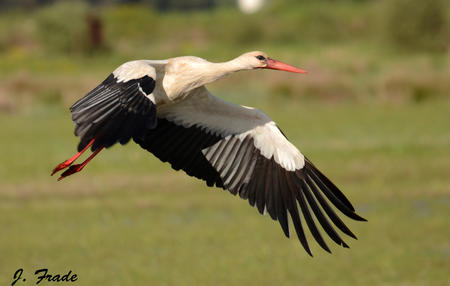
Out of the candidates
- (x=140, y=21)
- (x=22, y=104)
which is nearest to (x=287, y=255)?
(x=22, y=104)

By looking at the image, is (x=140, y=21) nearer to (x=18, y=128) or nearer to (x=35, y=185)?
(x=18, y=128)

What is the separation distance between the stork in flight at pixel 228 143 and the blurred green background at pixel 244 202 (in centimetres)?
175

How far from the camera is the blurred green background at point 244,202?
9891 mm

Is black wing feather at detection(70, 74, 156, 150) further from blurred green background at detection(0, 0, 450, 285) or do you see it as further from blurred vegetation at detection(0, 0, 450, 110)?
blurred vegetation at detection(0, 0, 450, 110)

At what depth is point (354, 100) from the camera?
2639cm

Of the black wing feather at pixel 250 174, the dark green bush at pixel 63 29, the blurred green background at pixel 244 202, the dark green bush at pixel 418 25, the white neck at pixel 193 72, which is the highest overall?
the white neck at pixel 193 72

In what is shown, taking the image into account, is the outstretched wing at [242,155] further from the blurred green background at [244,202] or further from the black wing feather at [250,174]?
the blurred green background at [244,202]

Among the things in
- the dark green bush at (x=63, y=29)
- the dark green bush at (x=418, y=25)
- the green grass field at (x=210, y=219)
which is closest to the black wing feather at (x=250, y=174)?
the green grass field at (x=210, y=219)

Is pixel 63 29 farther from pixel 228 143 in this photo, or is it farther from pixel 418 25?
A: pixel 228 143

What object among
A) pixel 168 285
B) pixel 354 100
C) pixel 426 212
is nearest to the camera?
pixel 168 285

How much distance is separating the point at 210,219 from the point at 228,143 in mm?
4787

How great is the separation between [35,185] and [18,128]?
7.99m

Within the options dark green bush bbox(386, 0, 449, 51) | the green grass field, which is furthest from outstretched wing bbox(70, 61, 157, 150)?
dark green bush bbox(386, 0, 449, 51)

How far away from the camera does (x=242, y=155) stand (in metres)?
7.82
